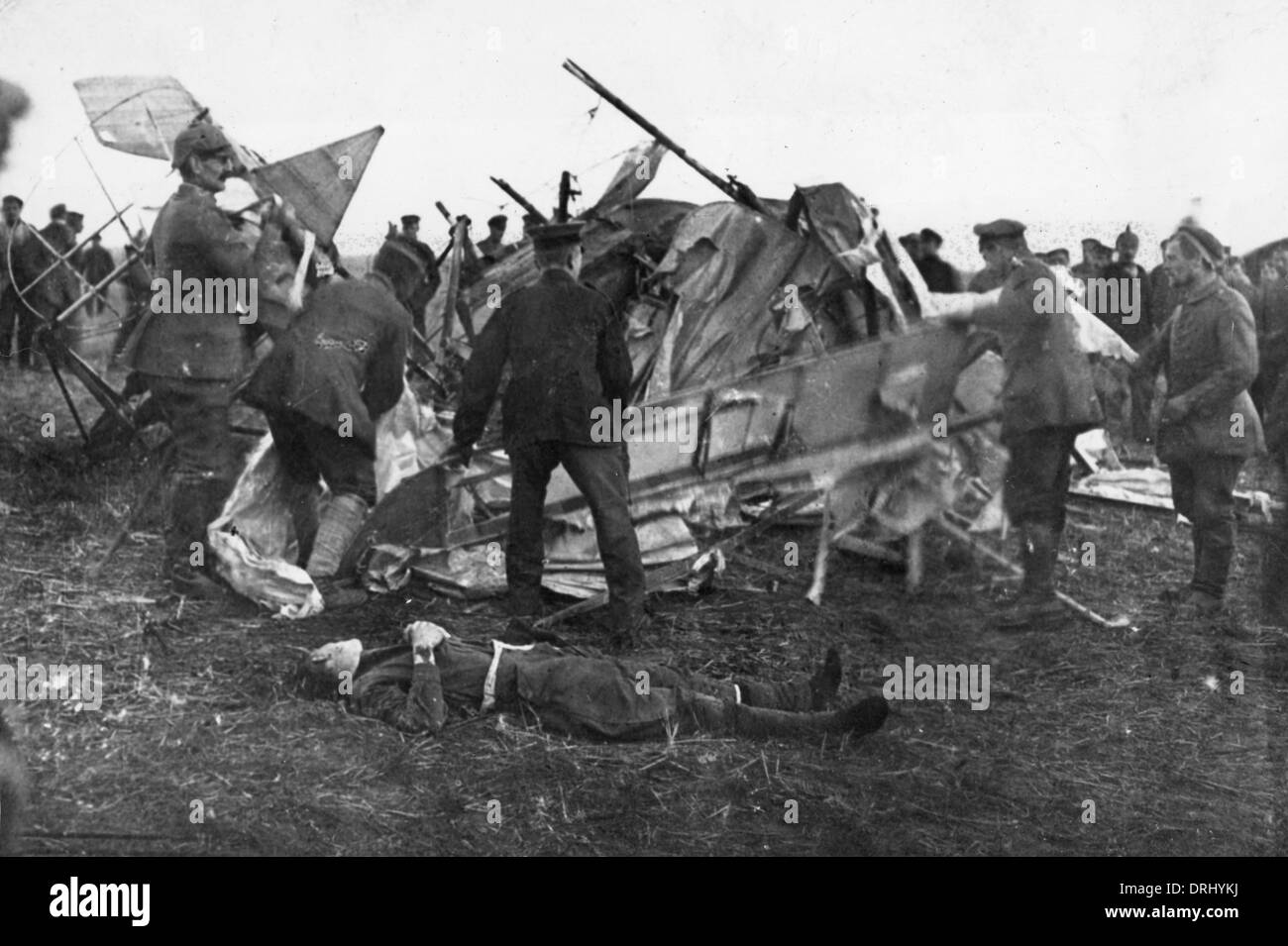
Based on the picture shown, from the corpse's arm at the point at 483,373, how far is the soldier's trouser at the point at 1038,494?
191cm

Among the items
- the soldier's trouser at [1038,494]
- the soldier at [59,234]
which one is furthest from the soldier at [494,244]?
the soldier's trouser at [1038,494]

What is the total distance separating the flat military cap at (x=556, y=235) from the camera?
4.53 metres

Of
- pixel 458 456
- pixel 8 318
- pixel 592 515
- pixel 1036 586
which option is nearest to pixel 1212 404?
pixel 1036 586

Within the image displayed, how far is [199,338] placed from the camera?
185 inches

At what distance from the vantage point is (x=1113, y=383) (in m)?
4.62

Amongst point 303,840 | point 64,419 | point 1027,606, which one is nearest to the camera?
point 303,840

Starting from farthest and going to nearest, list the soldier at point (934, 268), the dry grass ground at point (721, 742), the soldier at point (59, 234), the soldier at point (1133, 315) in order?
→ the soldier at point (59, 234)
the soldier at point (934, 268)
the soldier at point (1133, 315)
the dry grass ground at point (721, 742)

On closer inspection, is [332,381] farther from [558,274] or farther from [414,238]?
[558,274]

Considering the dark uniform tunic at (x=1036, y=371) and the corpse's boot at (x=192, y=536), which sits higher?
the dark uniform tunic at (x=1036, y=371)

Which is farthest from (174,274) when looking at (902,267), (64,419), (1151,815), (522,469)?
(1151,815)

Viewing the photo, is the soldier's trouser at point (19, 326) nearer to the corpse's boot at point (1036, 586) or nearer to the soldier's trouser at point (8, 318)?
the soldier's trouser at point (8, 318)

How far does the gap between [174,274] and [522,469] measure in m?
1.53
